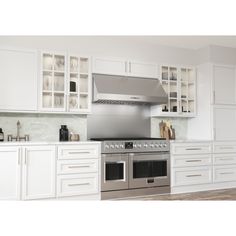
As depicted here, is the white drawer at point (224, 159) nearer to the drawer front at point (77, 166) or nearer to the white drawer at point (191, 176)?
the white drawer at point (191, 176)

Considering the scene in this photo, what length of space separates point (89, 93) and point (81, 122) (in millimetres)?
530

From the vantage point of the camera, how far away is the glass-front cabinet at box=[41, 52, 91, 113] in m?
4.27

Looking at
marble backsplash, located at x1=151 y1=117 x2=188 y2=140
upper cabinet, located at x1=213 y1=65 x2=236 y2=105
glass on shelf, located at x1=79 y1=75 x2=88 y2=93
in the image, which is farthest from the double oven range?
upper cabinet, located at x1=213 y1=65 x2=236 y2=105

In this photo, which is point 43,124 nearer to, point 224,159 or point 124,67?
point 124,67

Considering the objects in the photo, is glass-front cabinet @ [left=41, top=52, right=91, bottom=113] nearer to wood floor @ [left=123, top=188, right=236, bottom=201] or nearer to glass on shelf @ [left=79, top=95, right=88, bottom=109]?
glass on shelf @ [left=79, top=95, right=88, bottom=109]

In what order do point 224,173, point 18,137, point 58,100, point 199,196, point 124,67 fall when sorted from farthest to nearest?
1. point 224,173
2. point 124,67
3. point 199,196
4. point 58,100
5. point 18,137

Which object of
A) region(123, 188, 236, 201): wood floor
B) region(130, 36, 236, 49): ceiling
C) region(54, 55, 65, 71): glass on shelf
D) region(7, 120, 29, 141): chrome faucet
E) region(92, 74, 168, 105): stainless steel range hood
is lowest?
region(123, 188, 236, 201): wood floor

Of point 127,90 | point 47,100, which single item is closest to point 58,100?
point 47,100

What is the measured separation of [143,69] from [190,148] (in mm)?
1571

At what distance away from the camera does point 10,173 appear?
3.65 metres

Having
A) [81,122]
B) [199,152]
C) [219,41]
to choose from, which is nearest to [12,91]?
[81,122]

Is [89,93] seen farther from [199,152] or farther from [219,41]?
[219,41]

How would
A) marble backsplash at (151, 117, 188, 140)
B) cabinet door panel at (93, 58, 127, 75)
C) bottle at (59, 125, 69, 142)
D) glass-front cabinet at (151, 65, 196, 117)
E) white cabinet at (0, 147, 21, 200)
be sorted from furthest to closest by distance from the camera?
1. marble backsplash at (151, 117, 188, 140)
2. glass-front cabinet at (151, 65, 196, 117)
3. cabinet door panel at (93, 58, 127, 75)
4. bottle at (59, 125, 69, 142)
5. white cabinet at (0, 147, 21, 200)

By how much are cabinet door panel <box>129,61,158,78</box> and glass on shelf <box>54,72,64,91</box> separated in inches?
45.8
